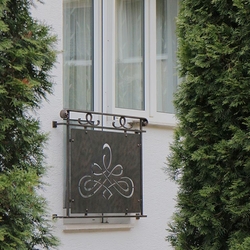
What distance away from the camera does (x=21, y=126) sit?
5.49 m

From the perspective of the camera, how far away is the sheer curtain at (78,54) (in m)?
8.91

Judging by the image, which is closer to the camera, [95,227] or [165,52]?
[95,227]

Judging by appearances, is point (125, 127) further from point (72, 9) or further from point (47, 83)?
point (47, 83)

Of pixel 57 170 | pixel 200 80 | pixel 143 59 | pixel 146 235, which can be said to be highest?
pixel 143 59

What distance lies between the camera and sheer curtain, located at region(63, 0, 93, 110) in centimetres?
891

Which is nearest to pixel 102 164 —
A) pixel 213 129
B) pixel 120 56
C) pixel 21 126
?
pixel 120 56

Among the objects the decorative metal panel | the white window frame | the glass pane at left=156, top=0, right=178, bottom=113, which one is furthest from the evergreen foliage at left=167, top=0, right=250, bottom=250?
the glass pane at left=156, top=0, right=178, bottom=113

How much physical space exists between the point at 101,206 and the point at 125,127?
0.92m

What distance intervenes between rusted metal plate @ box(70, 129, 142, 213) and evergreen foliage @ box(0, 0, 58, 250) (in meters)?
2.69

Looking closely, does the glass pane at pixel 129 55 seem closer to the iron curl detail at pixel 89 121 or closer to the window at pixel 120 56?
the window at pixel 120 56

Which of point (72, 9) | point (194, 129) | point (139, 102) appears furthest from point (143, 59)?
point (194, 129)

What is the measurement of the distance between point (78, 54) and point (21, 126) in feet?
11.9

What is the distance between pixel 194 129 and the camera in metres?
6.23

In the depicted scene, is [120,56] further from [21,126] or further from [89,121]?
[21,126]
